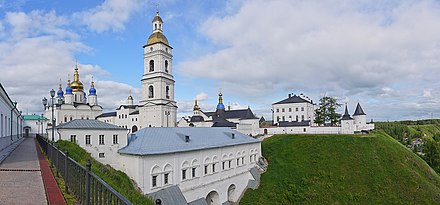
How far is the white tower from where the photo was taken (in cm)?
4181

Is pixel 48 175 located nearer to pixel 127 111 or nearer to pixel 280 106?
pixel 127 111

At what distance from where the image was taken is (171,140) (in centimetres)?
2147

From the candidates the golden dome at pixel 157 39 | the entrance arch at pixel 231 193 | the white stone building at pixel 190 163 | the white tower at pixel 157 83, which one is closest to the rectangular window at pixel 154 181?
the white stone building at pixel 190 163

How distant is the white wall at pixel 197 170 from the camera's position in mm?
18516

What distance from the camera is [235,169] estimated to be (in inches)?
1101

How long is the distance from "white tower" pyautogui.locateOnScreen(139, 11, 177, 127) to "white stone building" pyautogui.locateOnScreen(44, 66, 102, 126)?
63.1ft

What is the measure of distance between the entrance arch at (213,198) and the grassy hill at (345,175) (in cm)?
377

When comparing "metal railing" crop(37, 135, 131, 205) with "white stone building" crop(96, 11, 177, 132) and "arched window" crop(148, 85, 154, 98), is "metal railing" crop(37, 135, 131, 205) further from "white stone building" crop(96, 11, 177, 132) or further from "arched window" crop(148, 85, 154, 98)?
"arched window" crop(148, 85, 154, 98)

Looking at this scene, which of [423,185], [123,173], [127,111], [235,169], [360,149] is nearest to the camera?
[123,173]

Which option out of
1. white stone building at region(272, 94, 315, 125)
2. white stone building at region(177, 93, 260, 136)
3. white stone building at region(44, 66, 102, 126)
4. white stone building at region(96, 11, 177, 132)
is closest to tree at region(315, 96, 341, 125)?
white stone building at region(272, 94, 315, 125)

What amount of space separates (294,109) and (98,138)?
45.0 meters

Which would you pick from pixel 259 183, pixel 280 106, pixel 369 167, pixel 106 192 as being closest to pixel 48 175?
pixel 106 192

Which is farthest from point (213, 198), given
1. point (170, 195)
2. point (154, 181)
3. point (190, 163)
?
point (154, 181)

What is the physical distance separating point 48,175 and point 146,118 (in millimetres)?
35446
